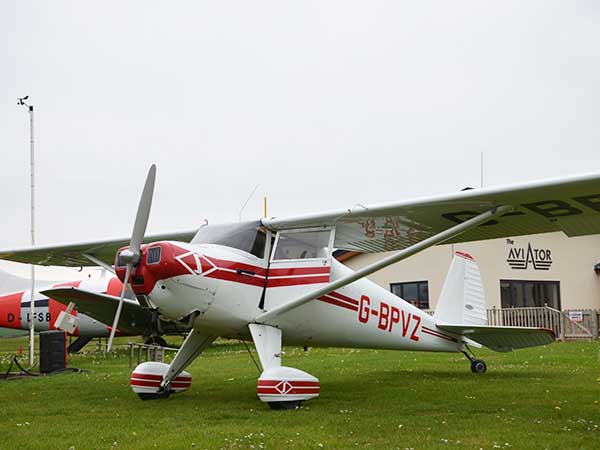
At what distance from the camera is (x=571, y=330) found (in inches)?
998

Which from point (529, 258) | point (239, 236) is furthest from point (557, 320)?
point (239, 236)

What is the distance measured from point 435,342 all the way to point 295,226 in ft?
11.3

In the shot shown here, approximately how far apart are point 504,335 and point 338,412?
12.9 feet

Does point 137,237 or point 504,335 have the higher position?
point 137,237

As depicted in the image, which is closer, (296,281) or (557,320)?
(296,281)

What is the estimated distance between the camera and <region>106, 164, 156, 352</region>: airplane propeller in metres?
7.45

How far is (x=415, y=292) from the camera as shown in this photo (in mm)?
28750

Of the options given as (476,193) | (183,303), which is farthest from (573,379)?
(183,303)

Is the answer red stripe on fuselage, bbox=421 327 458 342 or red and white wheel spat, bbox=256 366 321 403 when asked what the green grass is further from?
red stripe on fuselage, bbox=421 327 458 342

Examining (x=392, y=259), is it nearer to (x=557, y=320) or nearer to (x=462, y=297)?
(x=462, y=297)

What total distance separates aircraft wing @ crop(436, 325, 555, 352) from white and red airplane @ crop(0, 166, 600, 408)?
25 millimetres

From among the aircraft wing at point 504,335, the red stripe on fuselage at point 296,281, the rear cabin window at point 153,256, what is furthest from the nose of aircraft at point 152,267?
the aircraft wing at point 504,335

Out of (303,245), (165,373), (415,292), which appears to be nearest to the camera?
(303,245)

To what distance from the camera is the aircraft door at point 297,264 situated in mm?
8414
